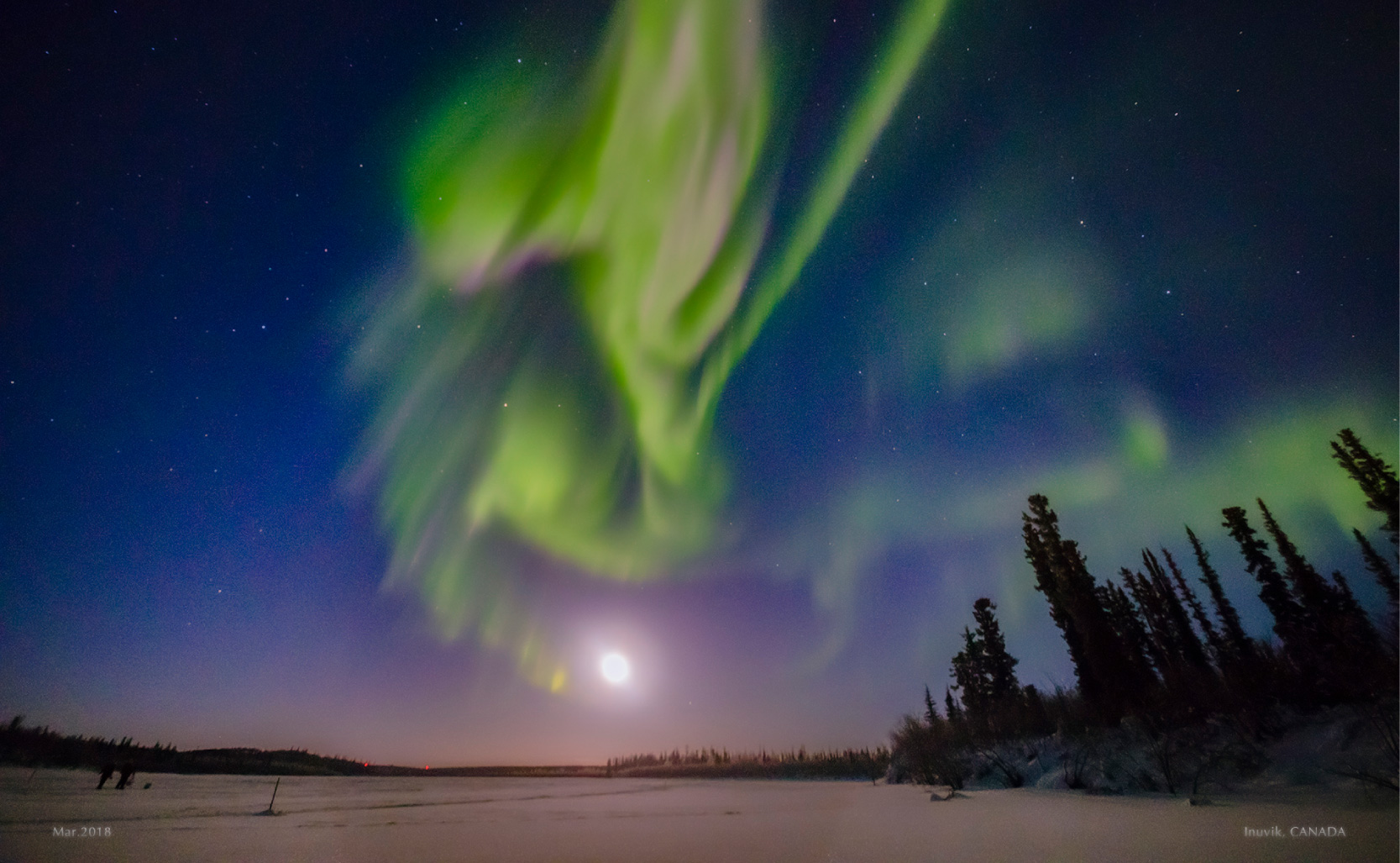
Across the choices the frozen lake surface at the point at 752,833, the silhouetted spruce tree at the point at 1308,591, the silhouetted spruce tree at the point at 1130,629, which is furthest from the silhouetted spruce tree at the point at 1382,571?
the frozen lake surface at the point at 752,833

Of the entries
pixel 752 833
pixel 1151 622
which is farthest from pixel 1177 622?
pixel 752 833

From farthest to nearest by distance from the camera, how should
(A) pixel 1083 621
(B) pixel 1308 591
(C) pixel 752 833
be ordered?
(B) pixel 1308 591 → (A) pixel 1083 621 → (C) pixel 752 833

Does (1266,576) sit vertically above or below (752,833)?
above

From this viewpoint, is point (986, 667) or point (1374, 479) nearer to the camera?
point (1374, 479)

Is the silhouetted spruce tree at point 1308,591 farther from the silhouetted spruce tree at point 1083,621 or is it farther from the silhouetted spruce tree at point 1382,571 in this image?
the silhouetted spruce tree at point 1083,621

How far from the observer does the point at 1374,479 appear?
3800 centimetres

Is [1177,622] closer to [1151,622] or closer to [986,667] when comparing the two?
[1151,622]

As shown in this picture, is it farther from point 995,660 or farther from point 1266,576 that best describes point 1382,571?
point 995,660

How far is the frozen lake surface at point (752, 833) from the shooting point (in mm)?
8953

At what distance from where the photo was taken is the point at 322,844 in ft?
36.6

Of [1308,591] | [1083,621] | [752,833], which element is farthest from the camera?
[1308,591]

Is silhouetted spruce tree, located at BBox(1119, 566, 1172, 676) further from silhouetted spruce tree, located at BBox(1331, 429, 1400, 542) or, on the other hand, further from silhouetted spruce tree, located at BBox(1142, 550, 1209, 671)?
silhouetted spruce tree, located at BBox(1331, 429, 1400, 542)

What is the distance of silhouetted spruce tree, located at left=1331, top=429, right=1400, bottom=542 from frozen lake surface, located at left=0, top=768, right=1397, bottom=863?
35643 millimetres

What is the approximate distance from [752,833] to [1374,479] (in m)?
55.7
